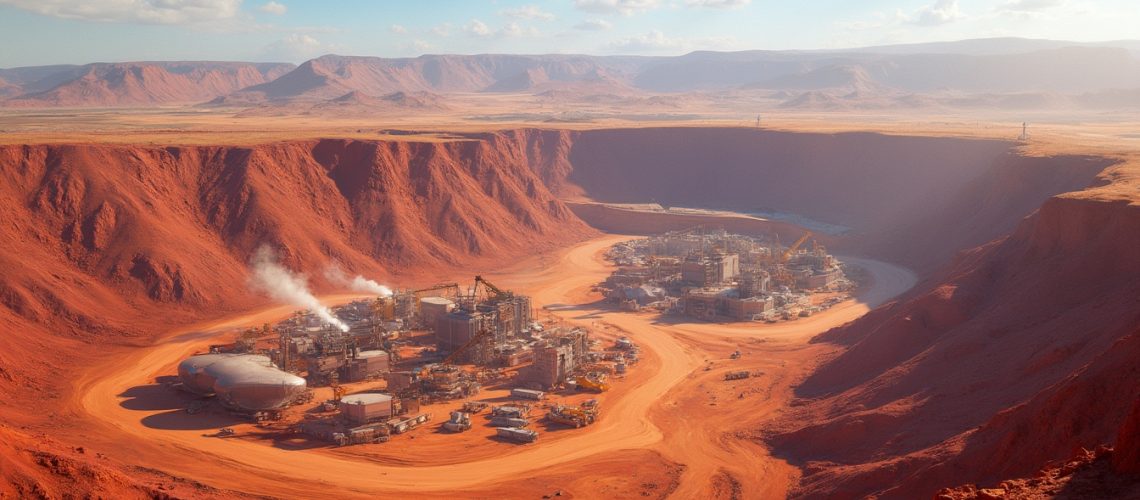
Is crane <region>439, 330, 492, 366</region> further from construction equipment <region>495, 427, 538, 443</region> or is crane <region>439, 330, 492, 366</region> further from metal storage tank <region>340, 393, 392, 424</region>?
construction equipment <region>495, 427, 538, 443</region>

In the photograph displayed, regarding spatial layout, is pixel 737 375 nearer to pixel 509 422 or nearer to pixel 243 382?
pixel 509 422

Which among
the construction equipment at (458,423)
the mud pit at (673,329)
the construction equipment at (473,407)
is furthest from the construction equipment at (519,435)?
the construction equipment at (473,407)

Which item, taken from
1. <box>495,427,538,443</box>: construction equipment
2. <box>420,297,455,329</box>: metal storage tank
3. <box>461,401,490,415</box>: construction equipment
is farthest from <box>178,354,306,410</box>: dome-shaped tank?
<box>420,297,455,329</box>: metal storage tank

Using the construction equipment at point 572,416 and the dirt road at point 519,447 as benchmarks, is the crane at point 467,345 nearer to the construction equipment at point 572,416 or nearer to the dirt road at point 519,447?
the dirt road at point 519,447

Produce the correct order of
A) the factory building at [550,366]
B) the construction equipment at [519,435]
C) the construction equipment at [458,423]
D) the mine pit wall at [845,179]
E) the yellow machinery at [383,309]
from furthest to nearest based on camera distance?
the mine pit wall at [845,179] < the yellow machinery at [383,309] < the factory building at [550,366] < the construction equipment at [458,423] < the construction equipment at [519,435]

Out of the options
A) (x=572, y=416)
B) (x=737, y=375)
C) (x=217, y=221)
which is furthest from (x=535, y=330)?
(x=217, y=221)
